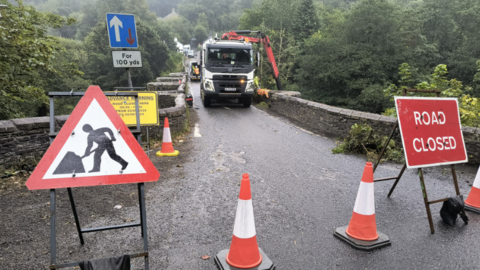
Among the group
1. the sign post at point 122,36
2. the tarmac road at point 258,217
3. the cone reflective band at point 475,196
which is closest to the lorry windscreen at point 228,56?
the sign post at point 122,36

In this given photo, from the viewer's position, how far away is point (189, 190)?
481 cm

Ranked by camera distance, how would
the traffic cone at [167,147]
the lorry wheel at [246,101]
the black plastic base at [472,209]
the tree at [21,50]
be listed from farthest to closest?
the lorry wheel at [246,101], the tree at [21,50], the traffic cone at [167,147], the black plastic base at [472,209]

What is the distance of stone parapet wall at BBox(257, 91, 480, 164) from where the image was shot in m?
6.25

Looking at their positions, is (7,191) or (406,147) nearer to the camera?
(406,147)

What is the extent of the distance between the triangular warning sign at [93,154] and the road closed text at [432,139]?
3.22 m

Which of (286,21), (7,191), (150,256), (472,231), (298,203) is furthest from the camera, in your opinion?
(286,21)

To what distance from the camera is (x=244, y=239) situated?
9.67 ft

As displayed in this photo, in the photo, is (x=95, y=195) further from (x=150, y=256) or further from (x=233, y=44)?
(x=233, y=44)

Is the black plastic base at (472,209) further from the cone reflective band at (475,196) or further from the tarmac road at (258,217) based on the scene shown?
the tarmac road at (258,217)

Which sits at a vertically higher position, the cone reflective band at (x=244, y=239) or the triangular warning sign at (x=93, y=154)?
→ the triangular warning sign at (x=93, y=154)

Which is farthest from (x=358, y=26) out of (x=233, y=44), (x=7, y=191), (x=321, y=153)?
(x=7, y=191)

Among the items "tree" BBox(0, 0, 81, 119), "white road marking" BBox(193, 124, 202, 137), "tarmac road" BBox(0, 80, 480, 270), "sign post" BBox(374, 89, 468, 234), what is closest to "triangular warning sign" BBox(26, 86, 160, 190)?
"tarmac road" BBox(0, 80, 480, 270)

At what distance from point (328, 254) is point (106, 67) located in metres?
54.9

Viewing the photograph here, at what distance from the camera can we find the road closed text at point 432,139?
3803 millimetres
